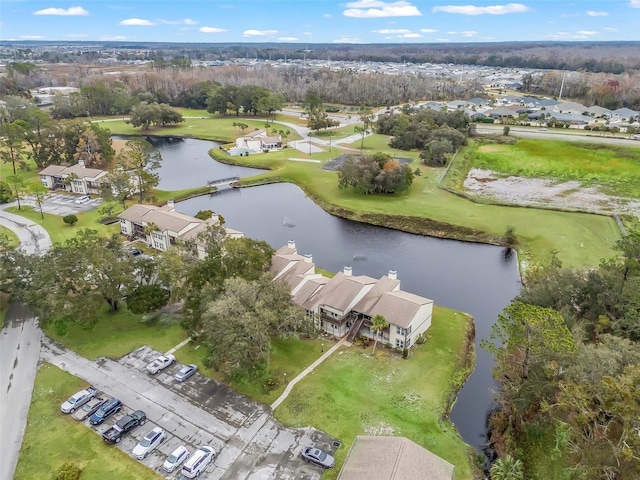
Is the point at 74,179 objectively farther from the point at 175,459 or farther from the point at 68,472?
the point at 175,459

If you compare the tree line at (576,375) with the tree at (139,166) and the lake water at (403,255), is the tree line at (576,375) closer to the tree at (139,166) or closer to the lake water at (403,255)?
the lake water at (403,255)

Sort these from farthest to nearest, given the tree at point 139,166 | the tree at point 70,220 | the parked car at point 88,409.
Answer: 1. the tree at point 139,166
2. the tree at point 70,220
3. the parked car at point 88,409

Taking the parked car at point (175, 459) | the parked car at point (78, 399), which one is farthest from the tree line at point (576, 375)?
the parked car at point (78, 399)

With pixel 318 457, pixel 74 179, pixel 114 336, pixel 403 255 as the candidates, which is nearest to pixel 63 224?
pixel 74 179

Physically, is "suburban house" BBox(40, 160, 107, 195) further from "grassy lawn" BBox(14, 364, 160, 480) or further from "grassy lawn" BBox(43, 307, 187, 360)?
"grassy lawn" BBox(14, 364, 160, 480)

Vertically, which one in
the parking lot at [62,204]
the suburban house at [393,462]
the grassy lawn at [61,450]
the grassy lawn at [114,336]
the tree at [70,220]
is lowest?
the grassy lawn at [61,450]

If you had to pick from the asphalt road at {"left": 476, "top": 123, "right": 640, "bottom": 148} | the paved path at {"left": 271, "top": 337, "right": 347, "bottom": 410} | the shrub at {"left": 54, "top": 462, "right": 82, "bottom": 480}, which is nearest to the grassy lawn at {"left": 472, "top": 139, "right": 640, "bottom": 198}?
the asphalt road at {"left": 476, "top": 123, "right": 640, "bottom": 148}
